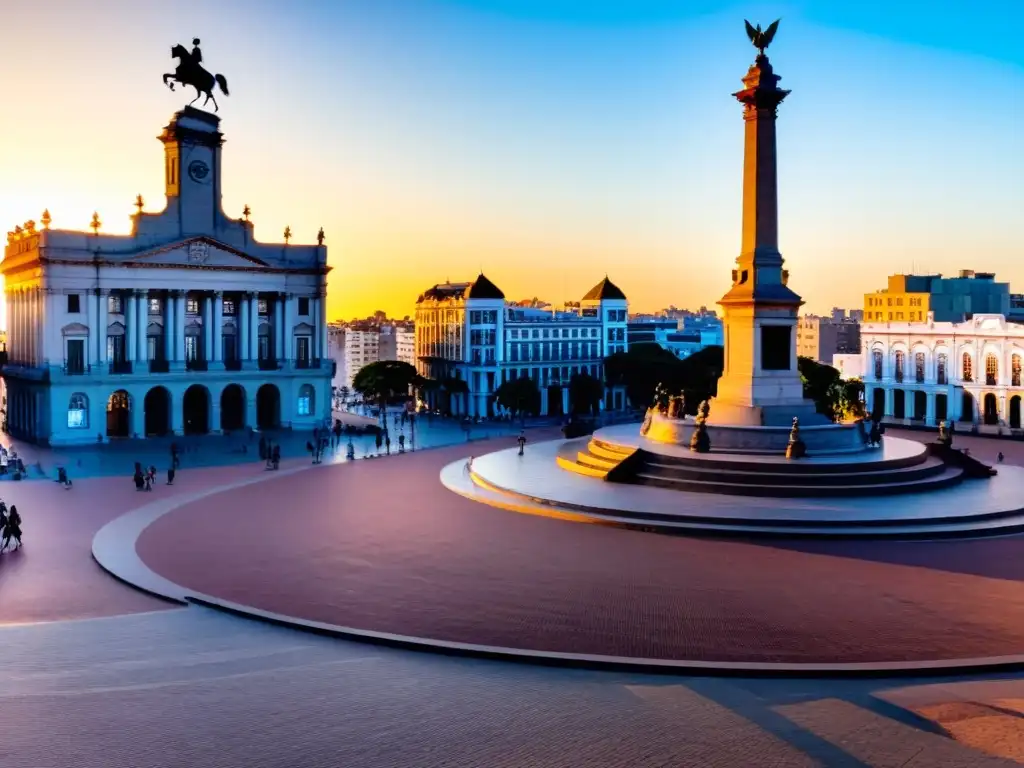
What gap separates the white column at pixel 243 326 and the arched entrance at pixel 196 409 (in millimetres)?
4098

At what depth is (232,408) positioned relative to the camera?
7881 cm

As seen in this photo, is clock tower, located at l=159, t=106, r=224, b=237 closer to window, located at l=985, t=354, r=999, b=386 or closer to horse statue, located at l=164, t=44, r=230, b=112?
horse statue, located at l=164, t=44, r=230, b=112

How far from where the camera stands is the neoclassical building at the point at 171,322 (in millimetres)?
68188

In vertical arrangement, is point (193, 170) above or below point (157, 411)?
above

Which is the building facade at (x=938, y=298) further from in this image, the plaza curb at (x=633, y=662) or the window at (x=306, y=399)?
the plaza curb at (x=633, y=662)

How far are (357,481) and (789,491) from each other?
65.3ft

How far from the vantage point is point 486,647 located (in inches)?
725

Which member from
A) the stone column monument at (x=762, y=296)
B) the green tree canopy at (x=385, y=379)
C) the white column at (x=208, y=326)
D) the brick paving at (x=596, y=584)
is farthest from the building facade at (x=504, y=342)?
the brick paving at (x=596, y=584)

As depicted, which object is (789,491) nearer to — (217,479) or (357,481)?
(357,481)

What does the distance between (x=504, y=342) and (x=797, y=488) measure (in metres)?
65.6

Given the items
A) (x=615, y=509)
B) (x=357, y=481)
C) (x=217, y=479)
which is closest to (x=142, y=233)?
(x=217, y=479)

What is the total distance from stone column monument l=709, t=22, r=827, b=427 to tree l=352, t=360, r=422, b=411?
5293 centimetres

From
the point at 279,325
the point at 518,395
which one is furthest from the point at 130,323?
the point at 518,395

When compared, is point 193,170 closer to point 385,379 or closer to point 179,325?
point 179,325
